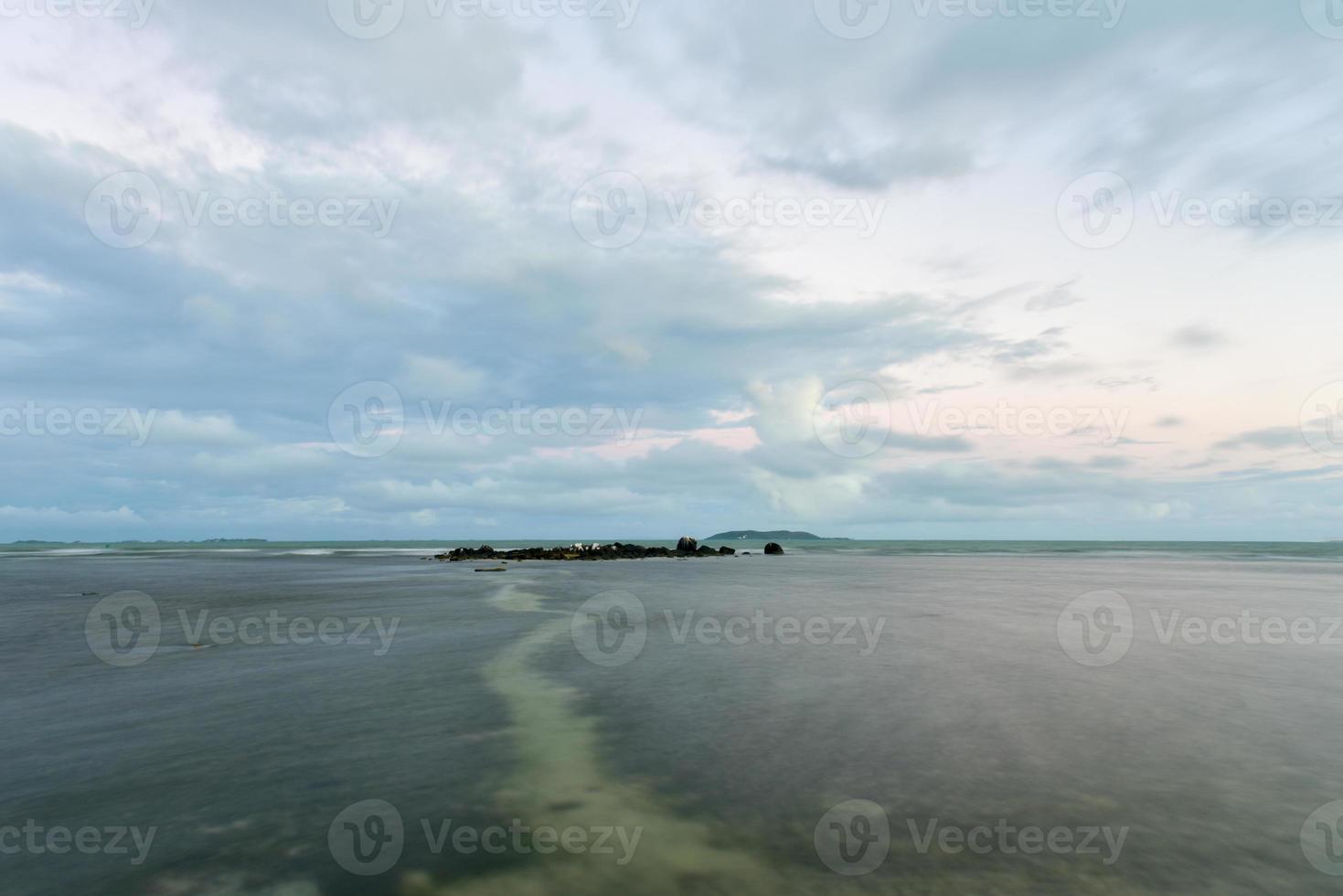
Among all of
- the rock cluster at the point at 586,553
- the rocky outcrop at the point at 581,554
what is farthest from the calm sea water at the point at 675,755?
the rock cluster at the point at 586,553

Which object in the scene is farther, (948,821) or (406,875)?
(948,821)

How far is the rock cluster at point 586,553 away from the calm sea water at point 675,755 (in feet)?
178

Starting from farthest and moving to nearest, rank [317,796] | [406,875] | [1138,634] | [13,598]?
[13,598] < [1138,634] < [317,796] < [406,875]

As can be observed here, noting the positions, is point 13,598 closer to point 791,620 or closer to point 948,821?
point 791,620

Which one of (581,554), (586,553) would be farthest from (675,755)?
(586,553)

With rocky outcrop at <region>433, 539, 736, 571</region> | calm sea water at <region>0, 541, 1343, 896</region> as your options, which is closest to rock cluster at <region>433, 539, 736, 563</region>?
rocky outcrop at <region>433, 539, 736, 571</region>

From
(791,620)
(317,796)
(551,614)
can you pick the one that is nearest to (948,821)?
(317,796)

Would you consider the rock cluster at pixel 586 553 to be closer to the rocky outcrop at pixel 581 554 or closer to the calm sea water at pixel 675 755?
the rocky outcrop at pixel 581 554

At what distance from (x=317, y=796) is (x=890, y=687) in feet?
32.2

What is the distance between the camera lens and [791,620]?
74.4ft

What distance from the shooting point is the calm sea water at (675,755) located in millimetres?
5973

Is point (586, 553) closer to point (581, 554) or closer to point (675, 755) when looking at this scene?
point (581, 554)

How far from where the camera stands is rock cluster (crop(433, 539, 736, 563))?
74688 millimetres

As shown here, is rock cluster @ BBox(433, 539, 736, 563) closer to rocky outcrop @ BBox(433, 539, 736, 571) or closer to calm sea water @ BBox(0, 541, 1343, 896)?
rocky outcrop @ BBox(433, 539, 736, 571)
